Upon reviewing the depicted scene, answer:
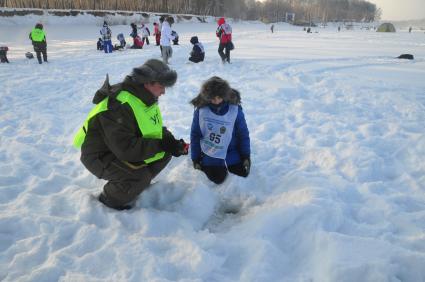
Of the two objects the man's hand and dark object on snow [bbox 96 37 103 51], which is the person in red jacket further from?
the man's hand

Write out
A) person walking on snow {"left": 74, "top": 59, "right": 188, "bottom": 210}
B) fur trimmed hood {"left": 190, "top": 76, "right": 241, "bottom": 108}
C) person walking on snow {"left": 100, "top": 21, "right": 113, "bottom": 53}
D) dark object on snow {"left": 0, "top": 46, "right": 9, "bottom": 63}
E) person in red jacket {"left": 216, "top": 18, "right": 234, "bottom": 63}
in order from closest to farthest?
person walking on snow {"left": 74, "top": 59, "right": 188, "bottom": 210}, fur trimmed hood {"left": 190, "top": 76, "right": 241, "bottom": 108}, person in red jacket {"left": 216, "top": 18, "right": 234, "bottom": 63}, dark object on snow {"left": 0, "top": 46, "right": 9, "bottom": 63}, person walking on snow {"left": 100, "top": 21, "right": 113, "bottom": 53}

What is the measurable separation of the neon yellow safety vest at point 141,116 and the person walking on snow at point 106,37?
1145 centimetres

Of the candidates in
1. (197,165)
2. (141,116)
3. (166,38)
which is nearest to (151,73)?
(141,116)

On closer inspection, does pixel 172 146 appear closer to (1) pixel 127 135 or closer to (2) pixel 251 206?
(1) pixel 127 135

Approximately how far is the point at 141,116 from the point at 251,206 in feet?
4.04

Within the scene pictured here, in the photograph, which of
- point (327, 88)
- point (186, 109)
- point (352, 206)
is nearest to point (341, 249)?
point (352, 206)

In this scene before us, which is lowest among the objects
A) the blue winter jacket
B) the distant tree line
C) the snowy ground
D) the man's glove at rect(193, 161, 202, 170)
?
the snowy ground

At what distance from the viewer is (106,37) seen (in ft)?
42.7

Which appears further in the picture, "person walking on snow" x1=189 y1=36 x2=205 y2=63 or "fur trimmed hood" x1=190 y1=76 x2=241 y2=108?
"person walking on snow" x1=189 y1=36 x2=205 y2=63

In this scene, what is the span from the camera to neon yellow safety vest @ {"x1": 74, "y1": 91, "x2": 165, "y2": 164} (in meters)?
2.42

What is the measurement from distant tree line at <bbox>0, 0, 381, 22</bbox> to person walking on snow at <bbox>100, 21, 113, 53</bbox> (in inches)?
779

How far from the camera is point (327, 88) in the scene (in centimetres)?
653

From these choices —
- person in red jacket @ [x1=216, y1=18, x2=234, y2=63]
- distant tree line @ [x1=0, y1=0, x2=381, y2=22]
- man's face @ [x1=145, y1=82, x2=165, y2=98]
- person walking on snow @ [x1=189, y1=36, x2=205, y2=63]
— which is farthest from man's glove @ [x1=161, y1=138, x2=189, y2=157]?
distant tree line @ [x1=0, y1=0, x2=381, y2=22]

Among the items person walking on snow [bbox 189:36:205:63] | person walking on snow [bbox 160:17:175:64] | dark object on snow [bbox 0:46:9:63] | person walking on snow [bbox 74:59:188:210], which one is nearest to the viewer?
person walking on snow [bbox 74:59:188:210]
